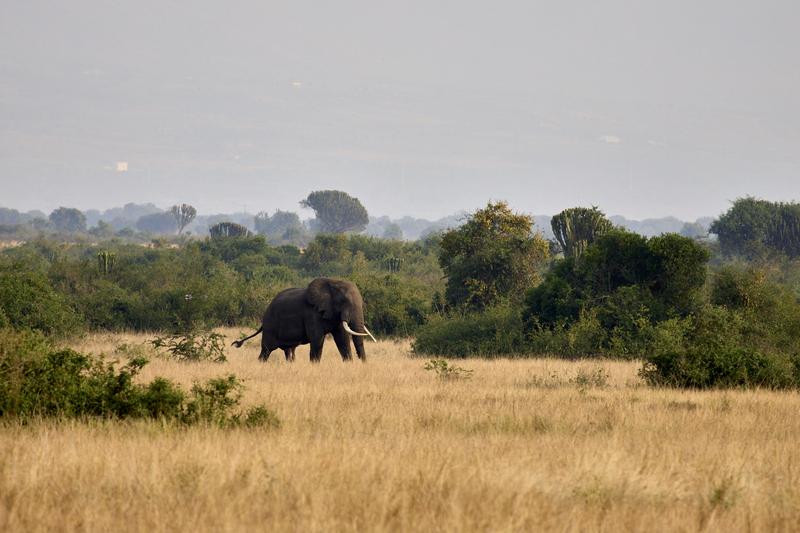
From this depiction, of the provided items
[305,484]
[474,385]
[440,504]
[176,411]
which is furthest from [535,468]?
[474,385]

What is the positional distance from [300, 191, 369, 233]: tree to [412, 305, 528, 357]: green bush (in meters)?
162

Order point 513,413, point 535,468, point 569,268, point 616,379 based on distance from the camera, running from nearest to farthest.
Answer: point 535,468
point 513,413
point 616,379
point 569,268

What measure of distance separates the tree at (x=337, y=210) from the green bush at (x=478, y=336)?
161865mm

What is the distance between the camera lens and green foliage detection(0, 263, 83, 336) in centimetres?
2666

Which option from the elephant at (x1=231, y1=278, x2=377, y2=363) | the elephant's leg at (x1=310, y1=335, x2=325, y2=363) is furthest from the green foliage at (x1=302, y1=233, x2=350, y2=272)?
the elephant's leg at (x1=310, y1=335, x2=325, y2=363)

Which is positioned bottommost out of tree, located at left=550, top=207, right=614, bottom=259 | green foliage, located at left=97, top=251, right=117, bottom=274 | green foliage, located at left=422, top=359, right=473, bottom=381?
green foliage, located at left=422, top=359, right=473, bottom=381

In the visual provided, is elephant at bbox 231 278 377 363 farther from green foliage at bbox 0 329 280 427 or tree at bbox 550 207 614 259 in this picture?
tree at bbox 550 207 614 259

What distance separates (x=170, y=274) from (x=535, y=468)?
36.1 m

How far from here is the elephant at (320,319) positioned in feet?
76.0

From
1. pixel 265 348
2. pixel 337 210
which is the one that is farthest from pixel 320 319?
pixel 337 210

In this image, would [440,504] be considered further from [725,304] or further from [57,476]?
[725,304]

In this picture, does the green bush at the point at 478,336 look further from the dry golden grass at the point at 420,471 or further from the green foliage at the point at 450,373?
the dry golden grass at the point at 420,471

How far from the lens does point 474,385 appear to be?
1745cm

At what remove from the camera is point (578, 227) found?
34.6m
